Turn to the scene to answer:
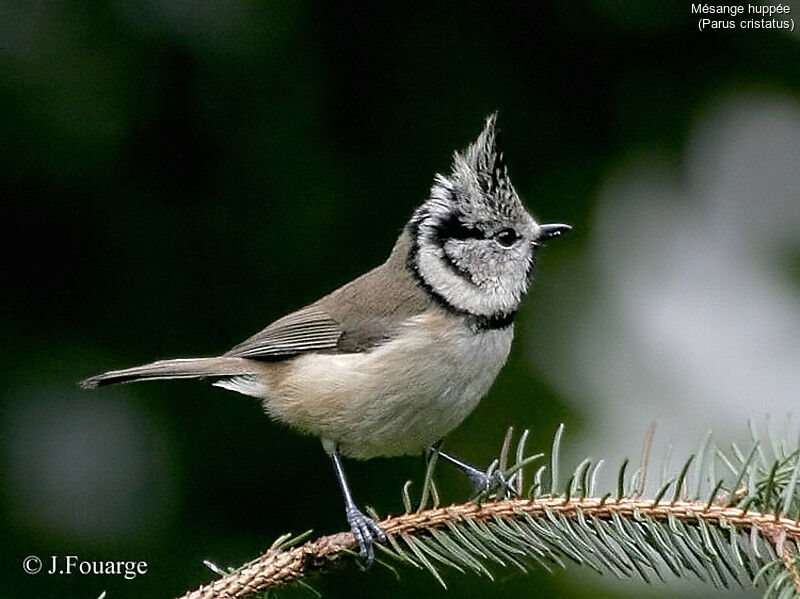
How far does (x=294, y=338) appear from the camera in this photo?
12.4 ft

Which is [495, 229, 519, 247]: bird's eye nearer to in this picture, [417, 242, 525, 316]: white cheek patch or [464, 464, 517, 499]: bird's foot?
[417, 242, 525, 316]: white cheek patch

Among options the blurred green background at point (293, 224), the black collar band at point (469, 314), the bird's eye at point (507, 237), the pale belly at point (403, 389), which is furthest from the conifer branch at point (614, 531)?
the bird's eye at point (507, 237)

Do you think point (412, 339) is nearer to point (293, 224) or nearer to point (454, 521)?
point (293, 224)

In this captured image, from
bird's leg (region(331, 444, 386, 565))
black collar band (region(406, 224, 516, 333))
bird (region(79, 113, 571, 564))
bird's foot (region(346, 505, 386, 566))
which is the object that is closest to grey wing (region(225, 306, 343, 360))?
bird (region(79, 113, 571, 564))

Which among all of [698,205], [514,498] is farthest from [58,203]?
[698,205]

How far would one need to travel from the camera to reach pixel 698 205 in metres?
4.41

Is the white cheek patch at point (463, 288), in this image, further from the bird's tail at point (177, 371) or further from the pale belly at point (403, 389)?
the bird's tail at point (177, 371)

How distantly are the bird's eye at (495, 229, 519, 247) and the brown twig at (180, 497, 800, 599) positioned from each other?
1.27 meters

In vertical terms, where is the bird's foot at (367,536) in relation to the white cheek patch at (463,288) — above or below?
below

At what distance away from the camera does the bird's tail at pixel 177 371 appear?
135 inches

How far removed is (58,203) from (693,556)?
238cm

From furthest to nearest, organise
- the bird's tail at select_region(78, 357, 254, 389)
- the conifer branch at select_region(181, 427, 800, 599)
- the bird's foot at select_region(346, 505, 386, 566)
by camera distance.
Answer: the bird's tail at select_region(78, 357, 254, 389)
the bird's foot at select_region(346, 505, 386, 566)
the conifer branch at select_region(181, 427, 800, 599)

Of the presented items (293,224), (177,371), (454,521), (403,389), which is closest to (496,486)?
(454,521)

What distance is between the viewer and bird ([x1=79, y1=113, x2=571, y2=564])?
347cm
